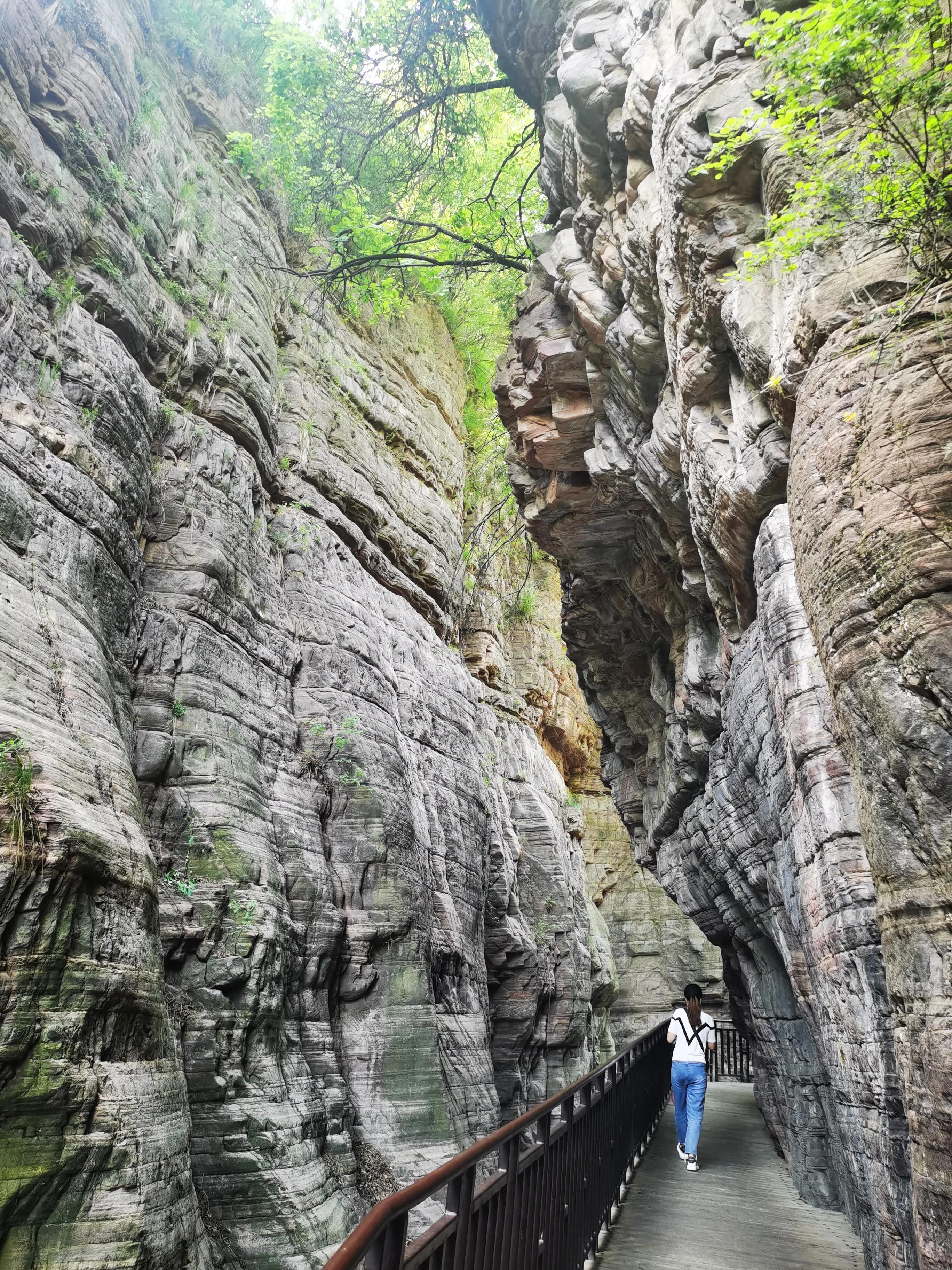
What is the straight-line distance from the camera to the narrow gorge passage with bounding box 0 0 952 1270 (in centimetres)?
424

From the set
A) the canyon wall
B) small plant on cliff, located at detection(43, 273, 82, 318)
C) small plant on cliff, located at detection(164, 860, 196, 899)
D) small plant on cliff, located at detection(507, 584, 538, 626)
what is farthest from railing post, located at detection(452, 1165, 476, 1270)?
small plant on cliff, located at detection(507, 584, 538, 626)

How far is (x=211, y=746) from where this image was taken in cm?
895

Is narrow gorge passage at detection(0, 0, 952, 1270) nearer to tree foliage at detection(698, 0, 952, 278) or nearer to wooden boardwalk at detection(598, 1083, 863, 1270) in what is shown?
tree foliage at detection(698, 0, 952, 278)

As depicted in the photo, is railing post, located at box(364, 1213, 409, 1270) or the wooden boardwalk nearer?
railing post, located at box(364, 1213, 409, 1270)

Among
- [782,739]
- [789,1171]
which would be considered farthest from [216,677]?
[789,1171]

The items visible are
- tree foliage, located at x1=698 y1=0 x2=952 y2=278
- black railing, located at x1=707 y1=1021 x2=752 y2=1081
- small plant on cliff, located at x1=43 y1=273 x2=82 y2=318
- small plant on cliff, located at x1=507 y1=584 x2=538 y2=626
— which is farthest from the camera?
small plant on cliff, located at x1=507 y1=584 x2=538 y2=626

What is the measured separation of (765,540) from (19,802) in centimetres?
545

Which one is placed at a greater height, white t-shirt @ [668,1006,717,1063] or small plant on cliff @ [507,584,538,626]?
small plant on cliff @ [507,584,538,626]

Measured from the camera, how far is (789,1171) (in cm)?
848

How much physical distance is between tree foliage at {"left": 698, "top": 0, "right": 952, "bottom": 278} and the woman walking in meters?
6.84

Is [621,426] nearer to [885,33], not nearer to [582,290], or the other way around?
[582,290]

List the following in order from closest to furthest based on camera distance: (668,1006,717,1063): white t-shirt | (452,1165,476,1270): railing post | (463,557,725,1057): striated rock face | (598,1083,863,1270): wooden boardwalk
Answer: (452,1165,476,1270): railing post
(598,1083,863,1270): wooden boardwalk
(668,1006,717,1063): white t-shirt
(463,557,725,1057): striated rock face

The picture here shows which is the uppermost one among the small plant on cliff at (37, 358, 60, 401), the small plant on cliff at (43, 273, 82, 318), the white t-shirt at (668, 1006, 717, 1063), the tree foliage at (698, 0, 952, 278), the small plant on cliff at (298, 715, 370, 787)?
the small plant on cliff at (43, 273, 82, 318)

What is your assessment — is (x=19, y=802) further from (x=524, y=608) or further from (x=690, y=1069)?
(x=524, y=608)
